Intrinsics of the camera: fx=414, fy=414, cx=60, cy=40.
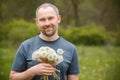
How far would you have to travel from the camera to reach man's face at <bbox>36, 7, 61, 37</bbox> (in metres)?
3.30

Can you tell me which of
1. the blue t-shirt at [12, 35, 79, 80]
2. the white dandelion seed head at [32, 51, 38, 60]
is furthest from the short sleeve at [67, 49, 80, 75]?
the white dandelion seed head at [32, 51, 38, 60]

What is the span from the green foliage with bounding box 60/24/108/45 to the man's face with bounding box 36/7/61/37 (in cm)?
1756

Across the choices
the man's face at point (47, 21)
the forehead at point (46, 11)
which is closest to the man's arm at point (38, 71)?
the man's face at point (47, 21)

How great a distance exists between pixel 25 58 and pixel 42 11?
40 cm

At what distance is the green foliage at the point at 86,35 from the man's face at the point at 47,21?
1756 cm

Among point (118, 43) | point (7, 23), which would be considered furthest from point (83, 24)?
point (7, 23)

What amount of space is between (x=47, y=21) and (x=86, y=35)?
19.3m

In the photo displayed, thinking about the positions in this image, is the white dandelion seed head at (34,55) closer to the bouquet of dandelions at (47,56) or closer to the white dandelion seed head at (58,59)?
the bouquet of dandelions at (47,56)

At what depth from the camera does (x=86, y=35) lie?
22.5 m

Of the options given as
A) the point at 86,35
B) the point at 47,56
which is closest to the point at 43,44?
the point at 47,56

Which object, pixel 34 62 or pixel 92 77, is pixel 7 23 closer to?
pixel 92 77

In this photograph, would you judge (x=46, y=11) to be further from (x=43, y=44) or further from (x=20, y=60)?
(x=20, y=60)

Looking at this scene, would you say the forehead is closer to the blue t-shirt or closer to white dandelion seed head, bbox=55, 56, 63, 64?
the blue t-shirt

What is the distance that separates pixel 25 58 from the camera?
3338 mm
